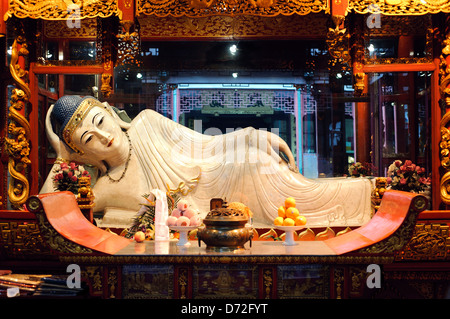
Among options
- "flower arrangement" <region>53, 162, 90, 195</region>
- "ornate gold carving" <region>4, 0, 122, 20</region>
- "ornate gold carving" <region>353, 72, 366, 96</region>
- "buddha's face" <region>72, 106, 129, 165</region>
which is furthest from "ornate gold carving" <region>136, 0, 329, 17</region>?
"flower arrangement" <region>53, 162, 90, 195</region>

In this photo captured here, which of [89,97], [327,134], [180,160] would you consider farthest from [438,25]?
[89,97]

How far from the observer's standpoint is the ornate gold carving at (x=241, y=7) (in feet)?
12.9

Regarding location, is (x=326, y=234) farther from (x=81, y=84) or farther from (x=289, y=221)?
(x=81, y=84)

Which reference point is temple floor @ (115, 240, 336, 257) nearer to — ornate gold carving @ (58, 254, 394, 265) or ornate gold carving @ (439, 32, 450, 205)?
ornate gold carving @ (58, 254, 394, 265)

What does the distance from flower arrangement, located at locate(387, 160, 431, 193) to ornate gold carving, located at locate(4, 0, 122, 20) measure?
2.62 meters

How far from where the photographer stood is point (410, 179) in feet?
13.8

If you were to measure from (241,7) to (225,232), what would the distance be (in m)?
2.03

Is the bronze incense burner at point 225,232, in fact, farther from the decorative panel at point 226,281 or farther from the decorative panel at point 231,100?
the decorative panel at point 231,100

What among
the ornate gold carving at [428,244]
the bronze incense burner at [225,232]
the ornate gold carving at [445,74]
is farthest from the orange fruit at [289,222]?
the ornate gold carving at [445,74]

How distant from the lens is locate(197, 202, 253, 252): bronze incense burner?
9.57 feet

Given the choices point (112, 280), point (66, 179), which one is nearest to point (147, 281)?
point (112, 280)

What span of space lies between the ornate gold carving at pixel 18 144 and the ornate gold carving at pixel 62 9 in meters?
0.40

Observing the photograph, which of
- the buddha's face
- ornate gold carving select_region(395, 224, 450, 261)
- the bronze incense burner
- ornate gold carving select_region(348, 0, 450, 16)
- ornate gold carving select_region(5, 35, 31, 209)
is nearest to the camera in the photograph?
the bronze incense burner

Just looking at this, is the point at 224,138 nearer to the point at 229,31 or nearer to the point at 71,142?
the point at 229,31
